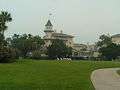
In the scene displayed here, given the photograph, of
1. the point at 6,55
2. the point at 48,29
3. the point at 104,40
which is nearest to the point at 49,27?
the point at 48,29

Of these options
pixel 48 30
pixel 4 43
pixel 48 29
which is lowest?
pixel 4 43

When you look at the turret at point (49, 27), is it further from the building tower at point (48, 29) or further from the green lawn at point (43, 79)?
the green lawn at point (43, 79)

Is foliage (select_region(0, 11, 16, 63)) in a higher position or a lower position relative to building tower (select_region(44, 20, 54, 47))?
lower

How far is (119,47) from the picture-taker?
454 feet

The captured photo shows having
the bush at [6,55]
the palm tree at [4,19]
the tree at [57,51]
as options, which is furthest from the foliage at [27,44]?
the bush at [6,55]

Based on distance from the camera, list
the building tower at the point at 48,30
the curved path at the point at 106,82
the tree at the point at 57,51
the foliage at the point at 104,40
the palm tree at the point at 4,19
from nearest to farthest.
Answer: the curved path at the point at 106,82 → the palm tree at the point at 4,19 → the tree at the point at 57,51 → the foliage at the point at 104,40 → the building tower at the point at 48,30

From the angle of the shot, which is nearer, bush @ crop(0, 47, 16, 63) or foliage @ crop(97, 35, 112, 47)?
bush @ crop(0, 47, 16, 63)

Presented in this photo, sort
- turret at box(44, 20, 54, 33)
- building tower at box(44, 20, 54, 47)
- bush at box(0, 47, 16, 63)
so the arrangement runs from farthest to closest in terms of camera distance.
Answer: turret at box(44, 20, 54, 33)
building tower at box(44, 20, 54, 47)
bush at box(0, 47, 16, 63)

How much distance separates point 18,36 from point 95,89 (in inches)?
4921

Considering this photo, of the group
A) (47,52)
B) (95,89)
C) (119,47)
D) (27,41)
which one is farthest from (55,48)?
(95,89)

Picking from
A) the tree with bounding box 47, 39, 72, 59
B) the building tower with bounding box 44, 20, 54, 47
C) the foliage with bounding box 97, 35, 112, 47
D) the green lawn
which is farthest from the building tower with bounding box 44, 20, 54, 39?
the green lawn

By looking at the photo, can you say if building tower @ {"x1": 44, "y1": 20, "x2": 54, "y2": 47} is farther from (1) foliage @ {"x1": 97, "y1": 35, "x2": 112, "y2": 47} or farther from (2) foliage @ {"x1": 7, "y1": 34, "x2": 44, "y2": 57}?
(2) foliage @ {"x1": 7, "y1": 34, "x2": 44, "y2": 57}

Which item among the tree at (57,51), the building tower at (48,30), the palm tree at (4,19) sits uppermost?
the building tower at (48,30)

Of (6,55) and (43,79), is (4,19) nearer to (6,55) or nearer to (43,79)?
(6,55)
